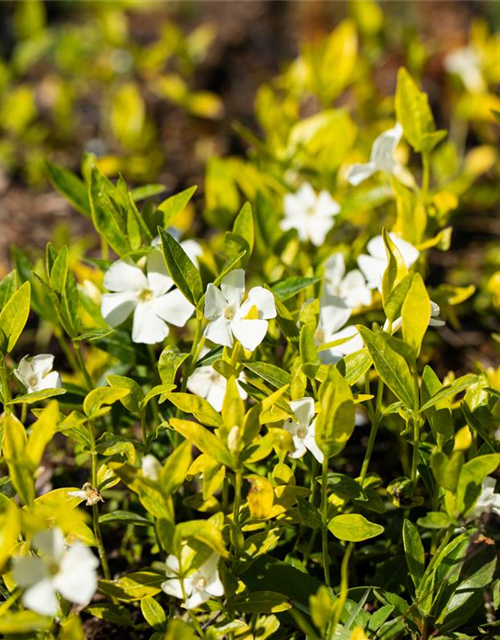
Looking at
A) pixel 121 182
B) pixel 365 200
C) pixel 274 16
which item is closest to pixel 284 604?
pixel 121 182

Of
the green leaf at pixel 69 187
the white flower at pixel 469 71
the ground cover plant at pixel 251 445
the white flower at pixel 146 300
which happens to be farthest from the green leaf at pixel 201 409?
the white flower at pixel 469 71

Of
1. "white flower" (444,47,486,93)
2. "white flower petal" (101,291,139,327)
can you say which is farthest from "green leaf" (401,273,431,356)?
"white flower" (444,47,486,93)

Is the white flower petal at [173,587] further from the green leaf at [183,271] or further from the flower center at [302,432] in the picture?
the green leaf at [183,271]

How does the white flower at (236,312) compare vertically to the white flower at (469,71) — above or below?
above

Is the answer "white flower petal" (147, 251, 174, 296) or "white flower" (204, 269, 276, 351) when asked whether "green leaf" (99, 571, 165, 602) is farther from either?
"white flower petal" (147, 251, 174, 296)

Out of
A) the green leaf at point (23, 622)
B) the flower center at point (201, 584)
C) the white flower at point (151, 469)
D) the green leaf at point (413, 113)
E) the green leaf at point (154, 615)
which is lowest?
the green leaf at point (154, 615)

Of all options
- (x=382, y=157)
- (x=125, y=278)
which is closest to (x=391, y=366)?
(x=125, y=278)

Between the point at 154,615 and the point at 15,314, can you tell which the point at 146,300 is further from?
the point at 154,615
